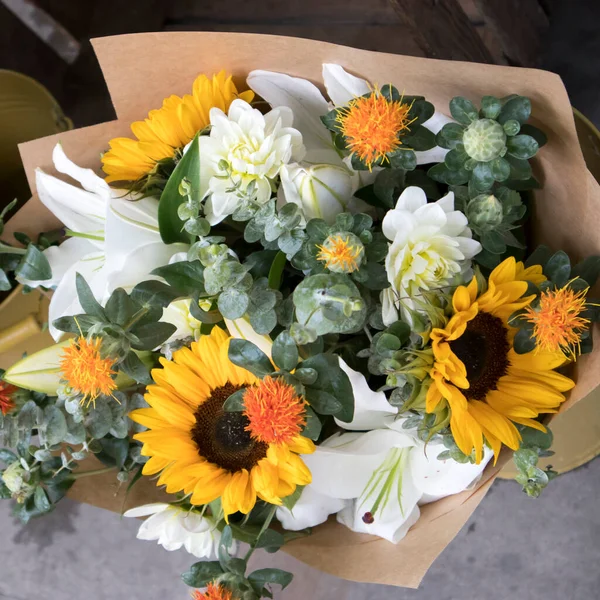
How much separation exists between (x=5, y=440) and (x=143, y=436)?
21cm

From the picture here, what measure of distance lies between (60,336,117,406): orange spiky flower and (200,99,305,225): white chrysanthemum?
14 cm

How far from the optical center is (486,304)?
484 millimetres

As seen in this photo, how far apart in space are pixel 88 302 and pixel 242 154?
17 centimetres

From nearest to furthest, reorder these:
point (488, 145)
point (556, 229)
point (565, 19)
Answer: point (488, 145) < point (556, 229) < point (565, 19)

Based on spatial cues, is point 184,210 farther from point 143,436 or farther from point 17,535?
point 17,535

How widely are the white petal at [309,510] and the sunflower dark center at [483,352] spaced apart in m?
0.20

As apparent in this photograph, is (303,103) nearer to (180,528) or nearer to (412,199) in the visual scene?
(412,199)

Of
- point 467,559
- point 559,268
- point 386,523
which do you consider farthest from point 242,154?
point 467,559

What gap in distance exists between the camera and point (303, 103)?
1.98ft

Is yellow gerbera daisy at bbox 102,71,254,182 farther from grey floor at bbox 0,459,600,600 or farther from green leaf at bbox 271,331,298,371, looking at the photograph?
grey floor at bbox 0,459,600,600

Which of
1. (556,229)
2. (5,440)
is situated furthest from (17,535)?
(556,229)

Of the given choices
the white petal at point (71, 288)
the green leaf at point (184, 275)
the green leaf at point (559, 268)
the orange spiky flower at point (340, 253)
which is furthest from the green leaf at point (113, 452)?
the green leaf at point (559, 268)

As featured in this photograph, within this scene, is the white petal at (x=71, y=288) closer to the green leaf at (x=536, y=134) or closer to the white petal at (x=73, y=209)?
the white petal at (x=73, y=209)

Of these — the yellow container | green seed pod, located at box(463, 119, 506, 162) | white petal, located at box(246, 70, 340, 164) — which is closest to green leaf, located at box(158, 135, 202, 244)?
white petal, located at box(246, 70, 340, 164)
